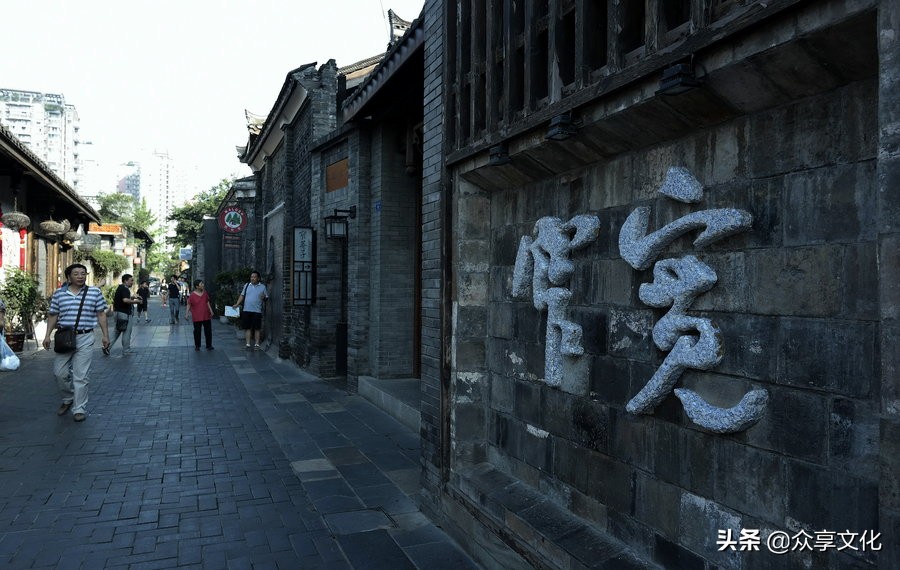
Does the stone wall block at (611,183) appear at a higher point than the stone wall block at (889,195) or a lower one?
higher

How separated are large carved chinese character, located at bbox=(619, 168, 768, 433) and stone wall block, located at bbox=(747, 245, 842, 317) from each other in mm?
167

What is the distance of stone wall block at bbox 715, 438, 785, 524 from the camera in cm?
233

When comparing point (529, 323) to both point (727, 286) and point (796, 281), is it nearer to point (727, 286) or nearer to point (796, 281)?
point (727, 286)

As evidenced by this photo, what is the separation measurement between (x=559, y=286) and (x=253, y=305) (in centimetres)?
1256

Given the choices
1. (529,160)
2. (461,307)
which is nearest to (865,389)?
(529,160)

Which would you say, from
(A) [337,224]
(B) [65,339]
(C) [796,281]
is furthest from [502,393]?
(A) [337,224]

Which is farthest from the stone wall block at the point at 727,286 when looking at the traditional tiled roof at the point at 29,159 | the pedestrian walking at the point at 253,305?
the pedestrian walking at the point at 253,305

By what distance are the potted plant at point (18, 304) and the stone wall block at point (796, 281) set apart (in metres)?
13.7

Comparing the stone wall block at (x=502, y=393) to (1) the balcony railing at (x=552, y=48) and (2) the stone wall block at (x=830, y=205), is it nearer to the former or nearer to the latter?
(1) the balcony railing at (x=552, y=48)

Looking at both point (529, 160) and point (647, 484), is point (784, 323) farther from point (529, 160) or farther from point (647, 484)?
point (529, 160)

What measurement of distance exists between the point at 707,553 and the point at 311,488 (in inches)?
140

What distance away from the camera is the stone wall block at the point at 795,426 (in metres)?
2.17

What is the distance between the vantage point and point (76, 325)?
7.45 m

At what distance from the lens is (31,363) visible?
477 inches
